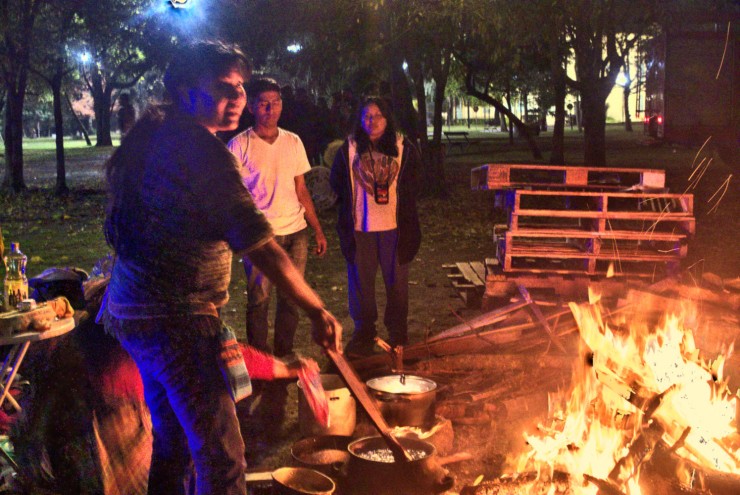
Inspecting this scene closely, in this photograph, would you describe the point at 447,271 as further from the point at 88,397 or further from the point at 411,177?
the point at 88,397

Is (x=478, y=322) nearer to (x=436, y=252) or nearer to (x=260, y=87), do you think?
(x=260, y=87)

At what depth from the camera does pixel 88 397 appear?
12.3 feet

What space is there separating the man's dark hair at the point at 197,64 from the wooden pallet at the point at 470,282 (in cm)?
547

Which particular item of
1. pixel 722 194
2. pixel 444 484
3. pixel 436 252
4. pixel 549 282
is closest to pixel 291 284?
pixel 444 484

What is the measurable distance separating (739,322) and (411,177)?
9.11 feet

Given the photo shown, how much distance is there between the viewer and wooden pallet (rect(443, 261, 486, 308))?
8.30 meters

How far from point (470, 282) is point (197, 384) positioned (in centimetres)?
595

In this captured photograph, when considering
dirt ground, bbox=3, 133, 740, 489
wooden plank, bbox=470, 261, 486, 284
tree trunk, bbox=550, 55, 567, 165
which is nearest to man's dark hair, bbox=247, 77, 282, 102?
dirt ground, bbox=3, 133, 740, 489

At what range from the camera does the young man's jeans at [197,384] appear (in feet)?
9.82

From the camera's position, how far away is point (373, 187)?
648 centimetres

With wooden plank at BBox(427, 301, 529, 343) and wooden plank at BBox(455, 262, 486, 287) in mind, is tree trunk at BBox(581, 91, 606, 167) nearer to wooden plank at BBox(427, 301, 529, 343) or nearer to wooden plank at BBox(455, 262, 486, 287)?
wooden plank at BBox(455, 262, 486, 287)

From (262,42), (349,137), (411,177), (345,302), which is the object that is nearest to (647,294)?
(411,177)

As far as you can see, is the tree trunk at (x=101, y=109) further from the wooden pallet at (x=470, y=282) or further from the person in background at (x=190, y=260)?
the person in background at (x=190, y=260)

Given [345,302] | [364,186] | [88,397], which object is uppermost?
[364,186]
